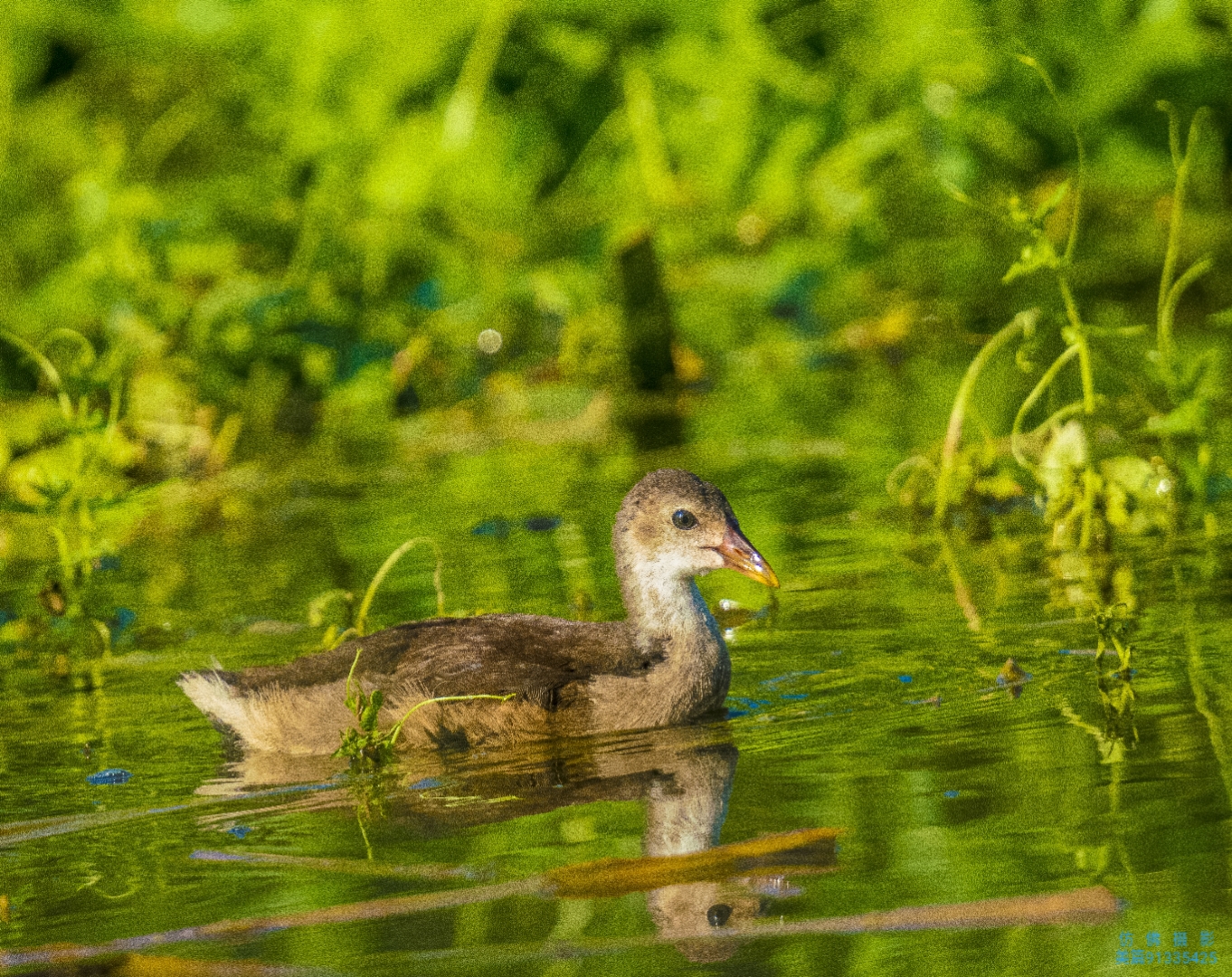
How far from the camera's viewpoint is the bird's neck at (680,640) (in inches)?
242

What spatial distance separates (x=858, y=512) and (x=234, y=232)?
6.39 meters

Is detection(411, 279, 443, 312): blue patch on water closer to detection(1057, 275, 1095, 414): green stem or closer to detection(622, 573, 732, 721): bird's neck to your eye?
detection(1057, 275, 1095, 414): green stem

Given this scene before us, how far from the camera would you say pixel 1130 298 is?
43.9 ft

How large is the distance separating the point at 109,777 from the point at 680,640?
5.31 ft

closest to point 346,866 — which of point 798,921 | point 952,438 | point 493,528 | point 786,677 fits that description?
point 798,921

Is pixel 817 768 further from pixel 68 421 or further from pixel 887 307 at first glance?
pixel 887 307

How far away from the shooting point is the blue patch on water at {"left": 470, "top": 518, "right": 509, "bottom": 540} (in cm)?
912

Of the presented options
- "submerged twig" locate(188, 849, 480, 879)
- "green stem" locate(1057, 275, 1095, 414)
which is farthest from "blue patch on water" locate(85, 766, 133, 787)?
"green stem" locate(1057, 275, 1095, 414)

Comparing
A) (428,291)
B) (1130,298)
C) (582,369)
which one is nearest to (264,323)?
(428,291)

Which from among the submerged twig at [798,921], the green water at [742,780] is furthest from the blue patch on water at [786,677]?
the submerged twig at [798,921]

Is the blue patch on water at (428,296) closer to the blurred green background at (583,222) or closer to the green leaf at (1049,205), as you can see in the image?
the blurred green background at (583,222)

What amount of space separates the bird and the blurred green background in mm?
3830

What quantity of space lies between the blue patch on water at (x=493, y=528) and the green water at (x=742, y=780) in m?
0.31

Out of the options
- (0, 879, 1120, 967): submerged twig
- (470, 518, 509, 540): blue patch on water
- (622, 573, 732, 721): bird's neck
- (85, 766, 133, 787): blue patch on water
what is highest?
(470, 518, 509, 540): blue patch on water
